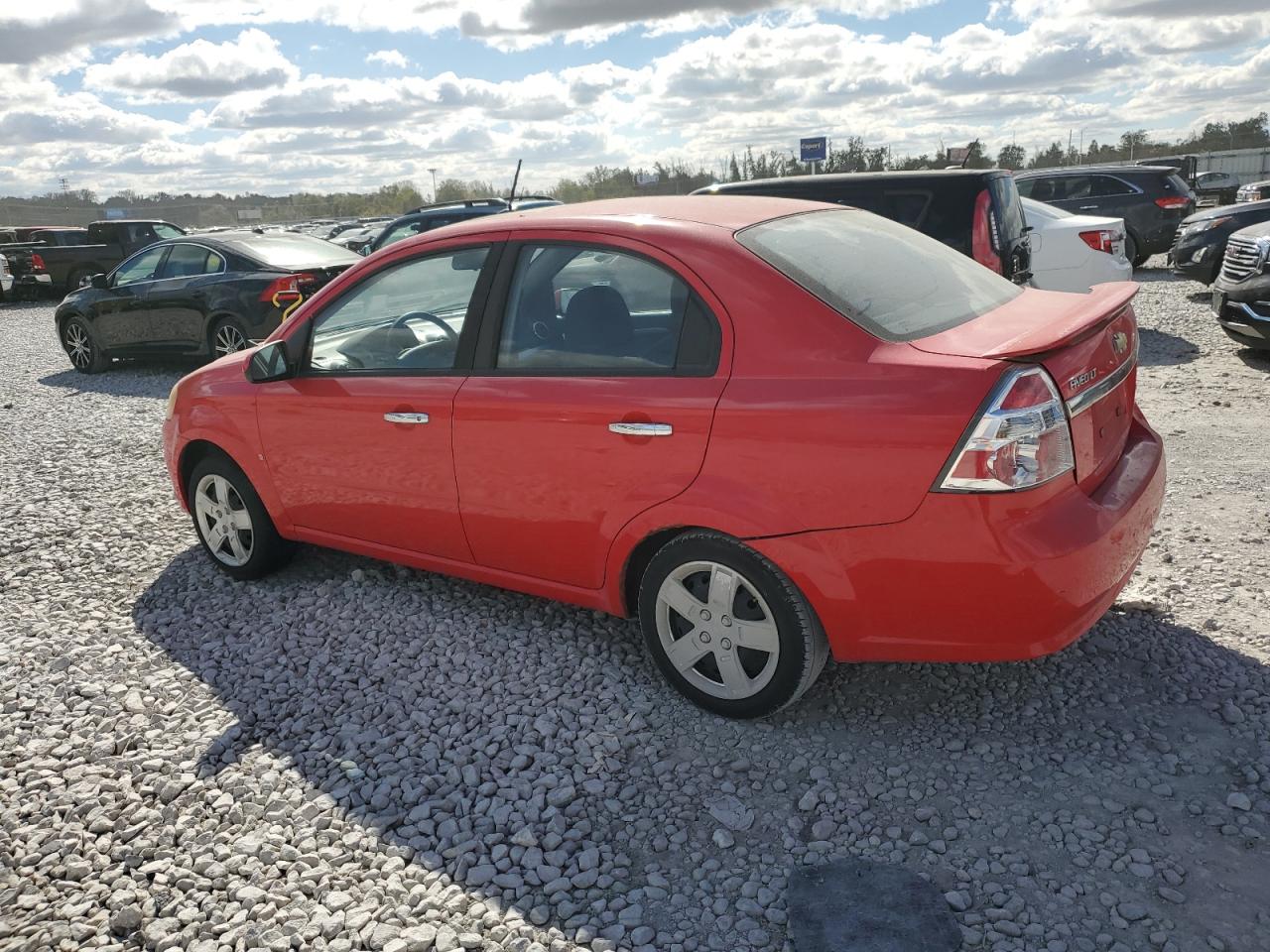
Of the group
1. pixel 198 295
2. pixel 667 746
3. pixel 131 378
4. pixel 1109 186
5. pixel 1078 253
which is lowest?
pixel 131 378

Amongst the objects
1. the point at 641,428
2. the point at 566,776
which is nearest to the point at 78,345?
the point at 641,428

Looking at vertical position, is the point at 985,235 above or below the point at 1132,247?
above

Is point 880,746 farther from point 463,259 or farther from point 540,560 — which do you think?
point 463,259

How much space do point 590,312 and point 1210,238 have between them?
1229 cm

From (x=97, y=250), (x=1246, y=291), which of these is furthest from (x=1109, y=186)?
(x=97, y=250)

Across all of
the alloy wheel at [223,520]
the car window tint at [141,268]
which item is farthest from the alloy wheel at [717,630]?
the car window tint at [141,268]

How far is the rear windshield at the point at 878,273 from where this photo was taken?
317 centimetres

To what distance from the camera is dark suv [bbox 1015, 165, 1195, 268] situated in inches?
643

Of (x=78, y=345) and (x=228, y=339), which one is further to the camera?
(x=78, y=345)

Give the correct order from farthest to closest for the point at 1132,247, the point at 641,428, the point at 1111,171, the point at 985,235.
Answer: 1. the point at 1111,171
2. the point at 1132,247
3. the point at 985,235
4. the point at 641,428

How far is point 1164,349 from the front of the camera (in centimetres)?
987

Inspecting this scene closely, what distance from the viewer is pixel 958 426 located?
2.76 metres

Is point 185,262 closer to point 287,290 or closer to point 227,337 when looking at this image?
point 227,337

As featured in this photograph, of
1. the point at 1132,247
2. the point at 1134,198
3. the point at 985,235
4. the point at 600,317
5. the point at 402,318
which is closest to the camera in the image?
the point at 600,317
